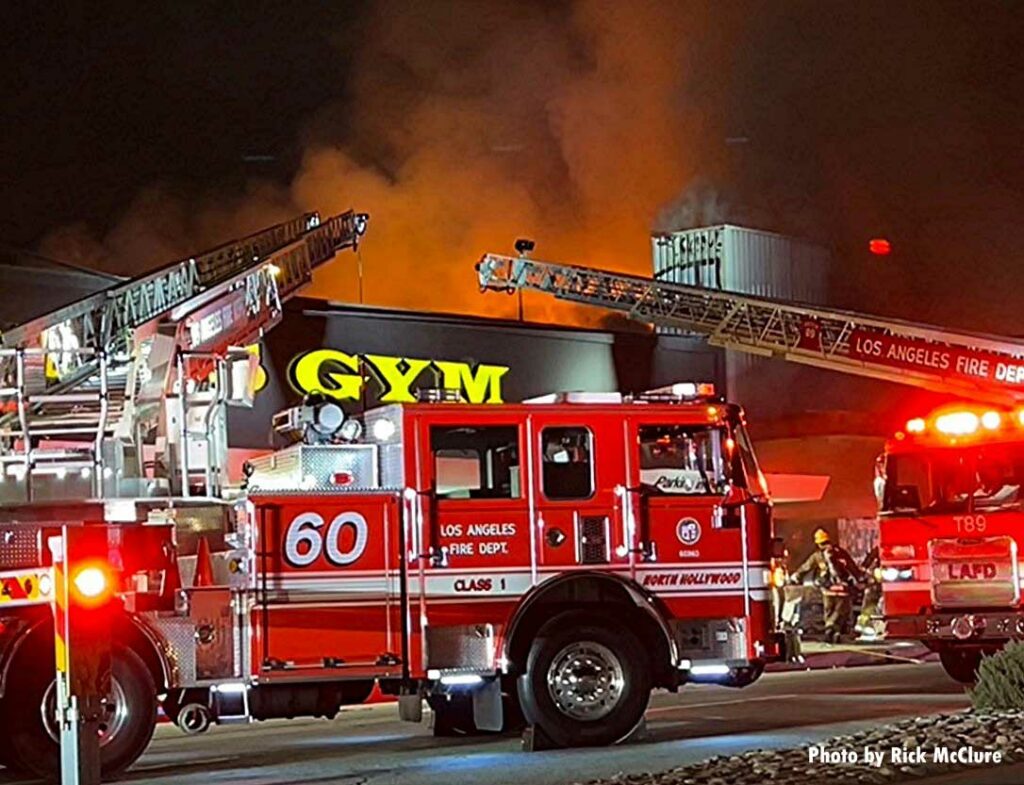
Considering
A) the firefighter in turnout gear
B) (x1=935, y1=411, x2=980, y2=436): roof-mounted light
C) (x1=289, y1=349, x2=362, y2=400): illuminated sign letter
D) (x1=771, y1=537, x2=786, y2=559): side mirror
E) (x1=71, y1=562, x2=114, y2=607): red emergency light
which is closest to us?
(x1=71, y1=562, x2=114, y2=607): red emergency light

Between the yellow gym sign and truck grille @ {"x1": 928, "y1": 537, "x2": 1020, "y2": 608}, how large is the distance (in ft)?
28.2

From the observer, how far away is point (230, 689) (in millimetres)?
10078

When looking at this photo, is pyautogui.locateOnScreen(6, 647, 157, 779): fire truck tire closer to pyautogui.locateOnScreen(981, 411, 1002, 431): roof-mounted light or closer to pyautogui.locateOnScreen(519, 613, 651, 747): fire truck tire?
pyautogui.locateOnScreen(519, 613, 651, 747): fire truck tire

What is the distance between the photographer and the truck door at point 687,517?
1070cm

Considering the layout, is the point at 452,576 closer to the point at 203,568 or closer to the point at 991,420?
the point at 203,568

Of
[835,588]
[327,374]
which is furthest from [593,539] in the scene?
[327,374]

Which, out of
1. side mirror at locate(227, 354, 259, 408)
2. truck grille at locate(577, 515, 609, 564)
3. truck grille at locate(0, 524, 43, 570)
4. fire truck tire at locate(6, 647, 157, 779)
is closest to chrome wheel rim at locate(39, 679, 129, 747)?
fire truck tire at locate(6, 647, 157, 779)

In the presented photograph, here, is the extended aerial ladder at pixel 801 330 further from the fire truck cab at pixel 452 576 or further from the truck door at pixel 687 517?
the fire truck cab at pixel 452 576

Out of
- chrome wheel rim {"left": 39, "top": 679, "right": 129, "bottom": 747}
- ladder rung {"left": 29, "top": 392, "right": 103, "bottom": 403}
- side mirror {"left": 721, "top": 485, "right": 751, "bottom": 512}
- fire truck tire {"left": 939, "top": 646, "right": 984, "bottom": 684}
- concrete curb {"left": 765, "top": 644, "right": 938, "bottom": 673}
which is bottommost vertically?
concrete curb {"left": 765, "top": 644, "right": 938, "bottom": 673}

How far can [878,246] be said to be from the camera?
32469 millimetres

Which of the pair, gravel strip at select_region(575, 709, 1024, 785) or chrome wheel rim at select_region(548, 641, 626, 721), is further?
chrome wheel rim at select_region(548, 641, 626, 721)

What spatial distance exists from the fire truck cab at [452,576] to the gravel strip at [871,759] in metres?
1.38

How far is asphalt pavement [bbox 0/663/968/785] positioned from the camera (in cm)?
964

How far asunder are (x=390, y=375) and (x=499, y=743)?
12.3 m
